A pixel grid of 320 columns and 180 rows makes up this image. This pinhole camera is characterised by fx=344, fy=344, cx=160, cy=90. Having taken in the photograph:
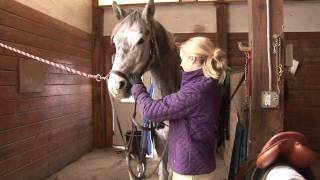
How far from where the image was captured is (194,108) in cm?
139

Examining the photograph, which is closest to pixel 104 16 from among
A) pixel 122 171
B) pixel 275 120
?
pixel 122 171

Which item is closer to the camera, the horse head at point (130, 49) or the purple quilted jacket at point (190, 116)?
the purple quilted jacket at point (190, 116)

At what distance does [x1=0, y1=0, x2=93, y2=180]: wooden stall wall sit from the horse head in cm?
172

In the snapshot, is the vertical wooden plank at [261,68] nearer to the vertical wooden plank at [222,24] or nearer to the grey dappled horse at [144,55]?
the grey dappled horse at [144,55]

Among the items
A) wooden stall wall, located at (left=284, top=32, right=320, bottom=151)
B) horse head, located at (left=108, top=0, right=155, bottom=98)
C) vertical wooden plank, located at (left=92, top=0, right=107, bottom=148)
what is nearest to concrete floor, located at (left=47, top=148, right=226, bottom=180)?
vertical wooden plank, located at (left=92, top=0, right=107, bottom=148)

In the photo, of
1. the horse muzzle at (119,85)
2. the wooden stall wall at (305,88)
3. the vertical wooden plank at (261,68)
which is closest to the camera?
the horse muzzle at (119,85)

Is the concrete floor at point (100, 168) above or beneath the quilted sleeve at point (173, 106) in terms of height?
beneath

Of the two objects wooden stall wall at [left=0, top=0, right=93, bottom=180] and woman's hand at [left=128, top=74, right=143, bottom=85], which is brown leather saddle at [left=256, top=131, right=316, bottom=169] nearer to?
woman's hand at [left=128, top=74, right=143, bottom=85]

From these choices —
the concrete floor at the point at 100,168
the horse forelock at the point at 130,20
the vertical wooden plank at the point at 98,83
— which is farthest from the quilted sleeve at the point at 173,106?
the vertical wooden plank at the point at 98,83

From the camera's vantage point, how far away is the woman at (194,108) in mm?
1388

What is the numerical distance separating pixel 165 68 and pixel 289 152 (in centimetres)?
92

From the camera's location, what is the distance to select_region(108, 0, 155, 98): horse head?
1643 millimetres

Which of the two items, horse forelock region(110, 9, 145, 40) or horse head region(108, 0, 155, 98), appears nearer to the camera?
horse head region(108, 0, 155, 98)

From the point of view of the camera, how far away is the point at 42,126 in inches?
150
